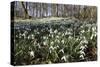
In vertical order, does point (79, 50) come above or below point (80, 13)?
below

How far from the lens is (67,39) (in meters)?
2.32

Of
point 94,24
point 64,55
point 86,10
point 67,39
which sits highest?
point 86,10

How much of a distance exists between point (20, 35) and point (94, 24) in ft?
2.98

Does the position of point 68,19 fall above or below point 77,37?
above

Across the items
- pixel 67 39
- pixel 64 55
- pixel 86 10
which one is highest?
pixel 86 10

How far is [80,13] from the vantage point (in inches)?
94.3

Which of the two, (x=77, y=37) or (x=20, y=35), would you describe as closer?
(x=20, y=35)

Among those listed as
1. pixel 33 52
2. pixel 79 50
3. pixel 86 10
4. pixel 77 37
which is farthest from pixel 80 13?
pixel 33 52
